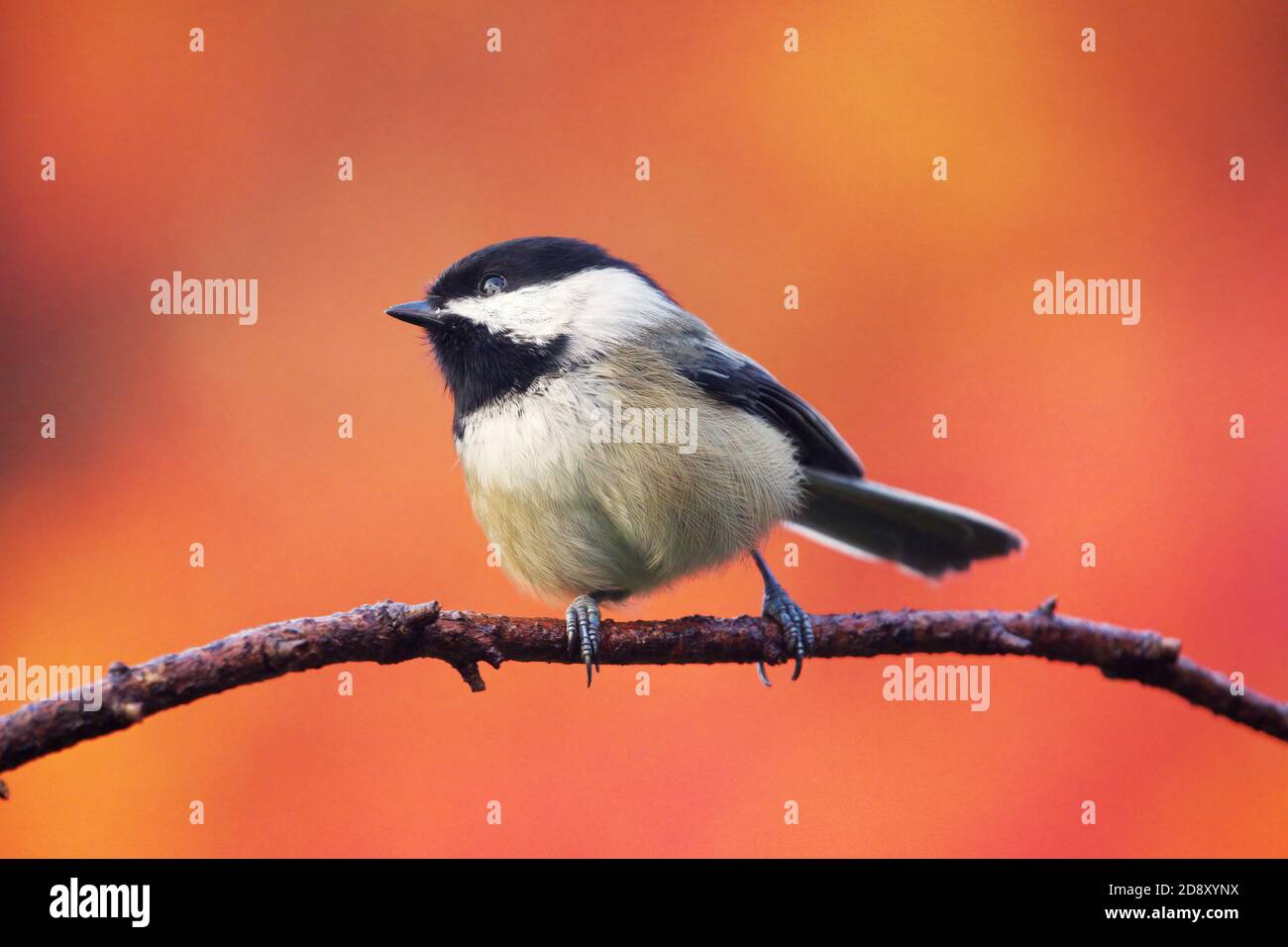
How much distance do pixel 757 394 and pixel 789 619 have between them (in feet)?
1.49

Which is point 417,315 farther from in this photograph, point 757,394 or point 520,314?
point 757,394

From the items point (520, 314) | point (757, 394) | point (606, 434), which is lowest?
point (606, 434)

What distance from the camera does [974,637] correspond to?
50.0 inches

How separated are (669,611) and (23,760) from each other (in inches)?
53.0

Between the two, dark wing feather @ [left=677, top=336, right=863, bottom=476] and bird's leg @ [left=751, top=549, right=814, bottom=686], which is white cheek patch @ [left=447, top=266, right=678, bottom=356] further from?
bird's leg @ [left=751, top=549, right=814, bottom=686]

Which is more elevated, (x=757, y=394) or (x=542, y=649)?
(x=757, y=394)

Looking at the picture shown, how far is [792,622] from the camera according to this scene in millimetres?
1606

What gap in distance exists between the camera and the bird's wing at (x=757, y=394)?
178 centimetres

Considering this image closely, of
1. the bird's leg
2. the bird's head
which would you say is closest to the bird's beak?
the bird's head

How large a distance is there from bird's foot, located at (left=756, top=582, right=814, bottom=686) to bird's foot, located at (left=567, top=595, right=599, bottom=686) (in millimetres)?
237

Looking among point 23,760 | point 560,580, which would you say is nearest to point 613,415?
point 560,580

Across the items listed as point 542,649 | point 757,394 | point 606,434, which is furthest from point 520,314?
point 542,649

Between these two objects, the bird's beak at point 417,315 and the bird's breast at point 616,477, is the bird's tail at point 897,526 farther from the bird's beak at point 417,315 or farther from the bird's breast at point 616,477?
the bird's beak at point 417,315

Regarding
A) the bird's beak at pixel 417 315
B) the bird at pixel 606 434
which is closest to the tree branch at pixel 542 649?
the bird at pixel 606 434
